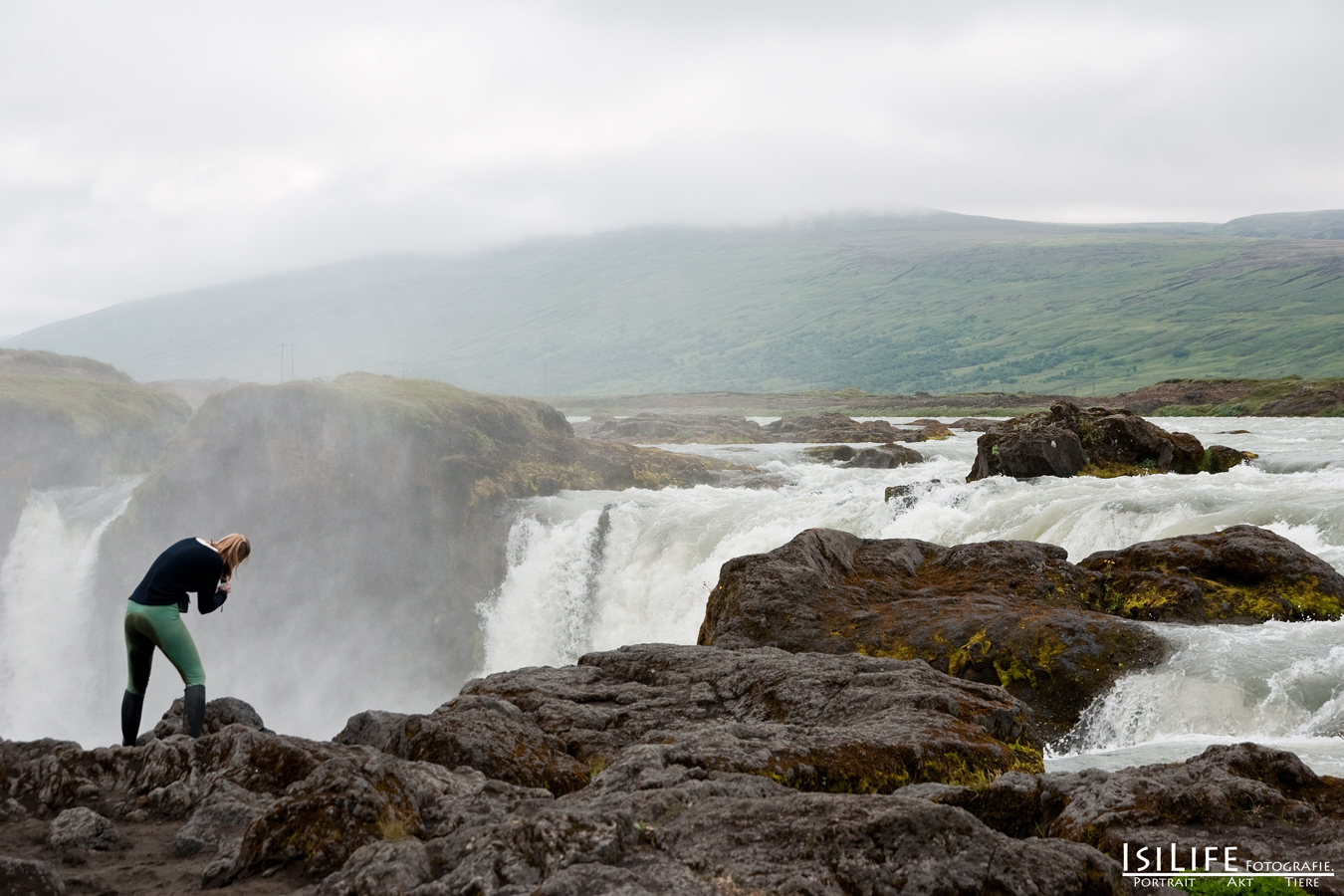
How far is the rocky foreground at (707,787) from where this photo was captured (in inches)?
218

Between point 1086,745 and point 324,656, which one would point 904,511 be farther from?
point 324,656

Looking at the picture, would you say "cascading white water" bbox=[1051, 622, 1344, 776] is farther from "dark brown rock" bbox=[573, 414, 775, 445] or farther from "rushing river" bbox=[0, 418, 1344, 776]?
"dark brown rock" bbox=[573, 414, 775, 445]

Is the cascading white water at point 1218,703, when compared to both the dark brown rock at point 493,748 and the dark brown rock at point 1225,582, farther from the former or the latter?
the dark brown rock at point 493,748

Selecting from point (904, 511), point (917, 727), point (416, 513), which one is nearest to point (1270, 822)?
point (917, 727)

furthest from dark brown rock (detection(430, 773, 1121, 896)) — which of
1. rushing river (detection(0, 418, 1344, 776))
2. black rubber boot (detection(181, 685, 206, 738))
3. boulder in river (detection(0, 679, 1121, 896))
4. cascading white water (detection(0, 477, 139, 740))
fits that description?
cascading white water (detection(0, 477, 139, 740))

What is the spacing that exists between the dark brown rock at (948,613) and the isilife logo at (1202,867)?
7.17m

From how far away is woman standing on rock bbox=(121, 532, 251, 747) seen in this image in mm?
10500

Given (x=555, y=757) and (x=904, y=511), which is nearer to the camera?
(x=555, y=757)

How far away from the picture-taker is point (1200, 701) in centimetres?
1263

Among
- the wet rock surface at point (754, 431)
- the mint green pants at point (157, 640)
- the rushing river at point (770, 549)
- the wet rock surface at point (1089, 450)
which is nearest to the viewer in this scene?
the mint green pants at point (157, 640)

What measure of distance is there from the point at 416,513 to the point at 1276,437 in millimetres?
41931

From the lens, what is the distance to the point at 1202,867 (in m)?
6.02

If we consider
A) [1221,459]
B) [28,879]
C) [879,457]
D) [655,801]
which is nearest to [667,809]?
[655,801]

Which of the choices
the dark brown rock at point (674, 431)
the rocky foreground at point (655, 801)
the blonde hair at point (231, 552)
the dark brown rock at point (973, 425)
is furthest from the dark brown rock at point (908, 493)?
the dark brown rock at point (973, 425)
